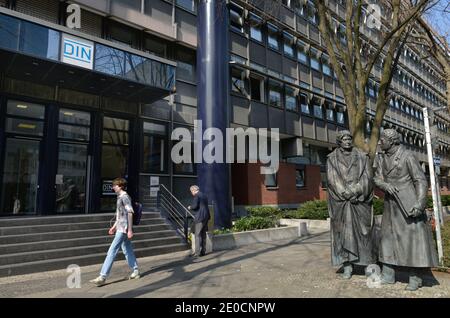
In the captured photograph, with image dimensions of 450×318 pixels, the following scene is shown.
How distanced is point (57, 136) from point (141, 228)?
461cm

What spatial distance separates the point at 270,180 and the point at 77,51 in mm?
13571

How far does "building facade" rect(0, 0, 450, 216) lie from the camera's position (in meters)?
11.0

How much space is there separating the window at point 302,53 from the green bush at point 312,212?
1056 centimetres

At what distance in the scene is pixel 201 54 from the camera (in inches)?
564

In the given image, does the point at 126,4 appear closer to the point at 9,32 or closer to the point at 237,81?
the point at 9,32

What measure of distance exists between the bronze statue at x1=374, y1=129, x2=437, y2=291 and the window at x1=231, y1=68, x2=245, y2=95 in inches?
529

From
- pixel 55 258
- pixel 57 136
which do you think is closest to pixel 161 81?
pixel 57 136

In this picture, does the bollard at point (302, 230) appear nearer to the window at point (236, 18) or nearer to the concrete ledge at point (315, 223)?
the concrete ledge at point (315, 223)

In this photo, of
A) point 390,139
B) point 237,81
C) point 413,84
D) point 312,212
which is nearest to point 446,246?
point 390,139

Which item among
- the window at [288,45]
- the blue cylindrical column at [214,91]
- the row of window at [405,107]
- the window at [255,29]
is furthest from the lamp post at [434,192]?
the row of window at [405,107]

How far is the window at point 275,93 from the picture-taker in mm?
21016

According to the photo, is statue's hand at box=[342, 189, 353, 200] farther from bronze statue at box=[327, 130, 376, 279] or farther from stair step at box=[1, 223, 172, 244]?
stair step at box=[1, 223, 172, 244]

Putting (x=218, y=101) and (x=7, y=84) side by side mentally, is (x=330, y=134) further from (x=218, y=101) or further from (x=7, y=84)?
(x=7, y=84)

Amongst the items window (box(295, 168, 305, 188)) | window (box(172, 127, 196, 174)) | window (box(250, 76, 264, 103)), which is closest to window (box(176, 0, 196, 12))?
window (box(250, 76, 264, 103))
